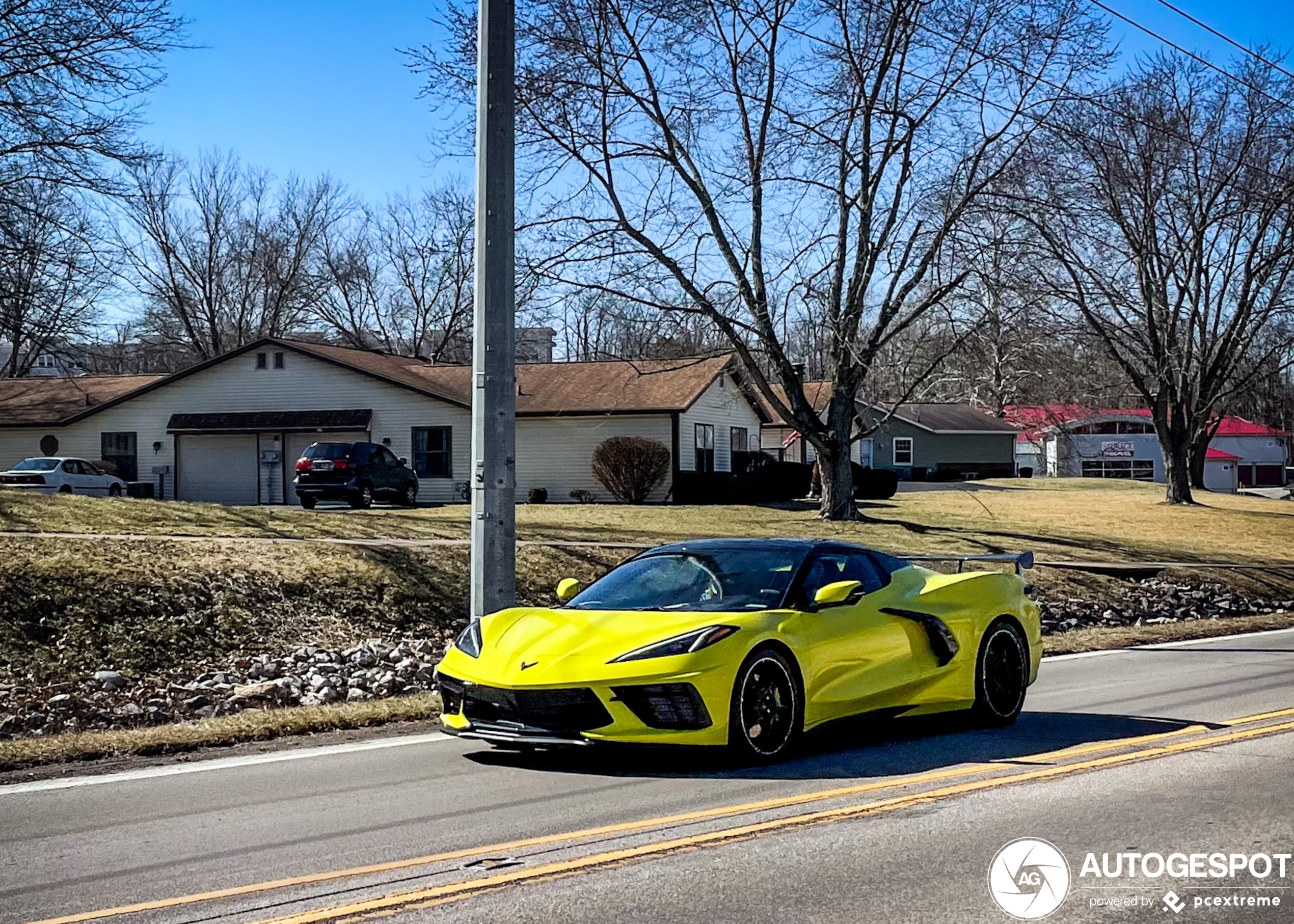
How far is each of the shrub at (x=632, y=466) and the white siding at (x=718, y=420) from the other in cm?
93

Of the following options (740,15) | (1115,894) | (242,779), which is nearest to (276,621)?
(242,779)

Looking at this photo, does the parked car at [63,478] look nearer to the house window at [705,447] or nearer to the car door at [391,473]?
the car door at [391,473]

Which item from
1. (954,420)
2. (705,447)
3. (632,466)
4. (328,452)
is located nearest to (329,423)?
(328,452)

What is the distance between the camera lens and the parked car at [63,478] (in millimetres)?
37406

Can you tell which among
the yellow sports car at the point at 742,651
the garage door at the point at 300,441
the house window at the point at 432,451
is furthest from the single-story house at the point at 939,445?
the yellow sports car at the point at 742,651

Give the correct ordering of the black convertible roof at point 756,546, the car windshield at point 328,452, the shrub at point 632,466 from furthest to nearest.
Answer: the shrub at point 632,466 < the car windshield at point 328,452 < the black convertible roof at point 756,546

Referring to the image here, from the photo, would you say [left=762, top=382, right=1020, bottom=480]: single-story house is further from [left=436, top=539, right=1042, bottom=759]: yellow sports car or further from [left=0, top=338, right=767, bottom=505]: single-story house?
[left=436, top=539, right=1042, bottom=759]: yellow sports car

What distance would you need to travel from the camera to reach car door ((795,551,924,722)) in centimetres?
876

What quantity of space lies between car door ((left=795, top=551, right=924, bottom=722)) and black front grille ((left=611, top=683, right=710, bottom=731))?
0.92m

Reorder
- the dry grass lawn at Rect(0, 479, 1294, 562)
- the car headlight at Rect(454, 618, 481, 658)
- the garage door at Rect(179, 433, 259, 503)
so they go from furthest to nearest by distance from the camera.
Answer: the garage door at Rect(179, 433, 259, 503)
the dry grass lawn at Rect(0, 479, 1294, 562)
the car headlight at Rect(454, 618, 481, 658)

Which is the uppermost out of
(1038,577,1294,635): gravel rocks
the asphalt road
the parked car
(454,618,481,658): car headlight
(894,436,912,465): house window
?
(894,436,912,465): house window

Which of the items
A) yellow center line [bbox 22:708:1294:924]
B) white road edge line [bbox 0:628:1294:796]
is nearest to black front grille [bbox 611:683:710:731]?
yellow center line [bbox 22:708:1294:924]

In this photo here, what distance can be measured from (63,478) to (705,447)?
19109 millimetres

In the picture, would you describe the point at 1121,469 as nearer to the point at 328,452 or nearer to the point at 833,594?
the point at 328,452
